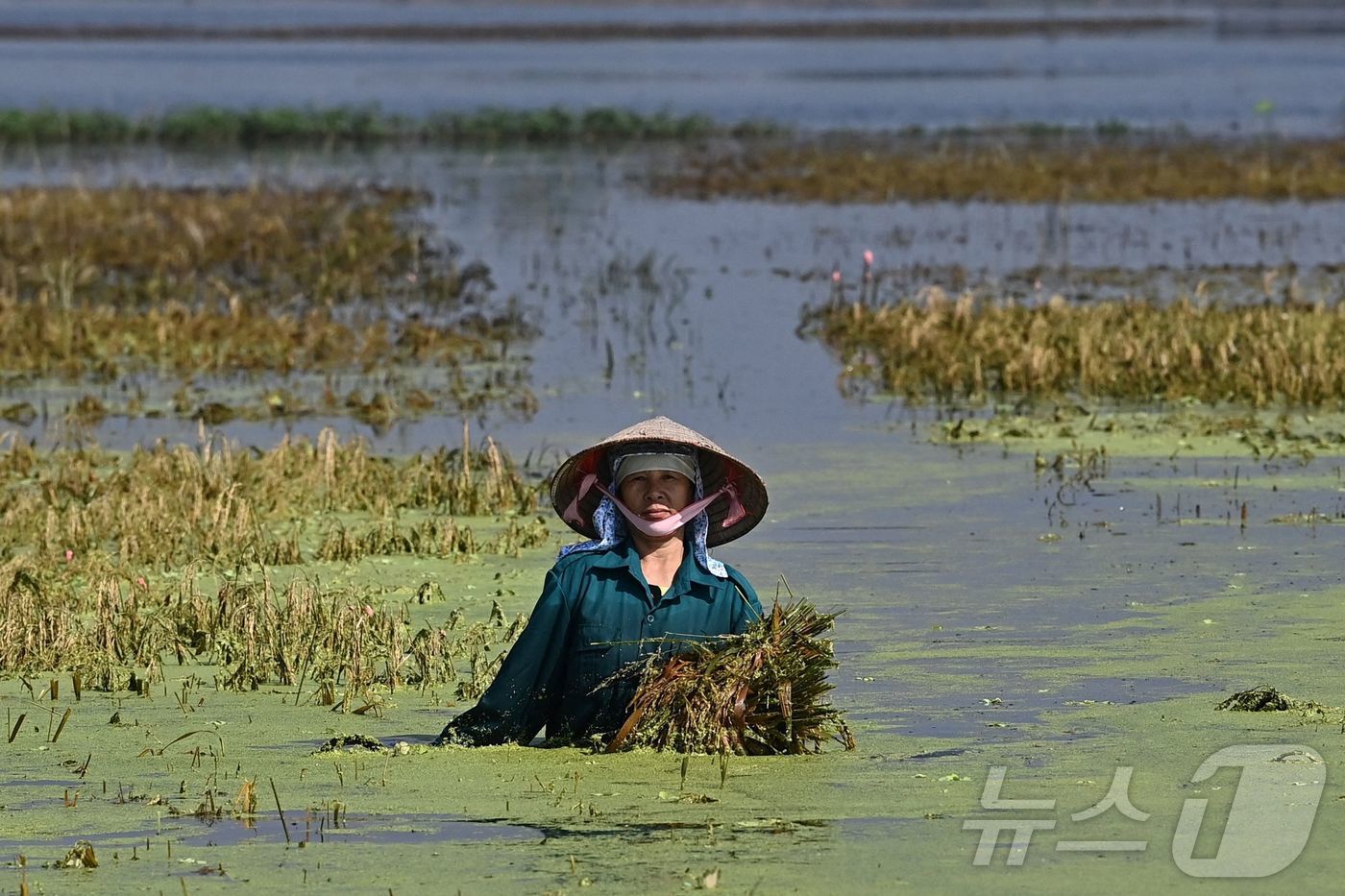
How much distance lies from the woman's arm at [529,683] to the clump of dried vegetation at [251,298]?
8648mm

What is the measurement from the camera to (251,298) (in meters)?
21.8

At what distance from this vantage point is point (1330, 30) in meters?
120

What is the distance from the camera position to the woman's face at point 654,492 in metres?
6.47

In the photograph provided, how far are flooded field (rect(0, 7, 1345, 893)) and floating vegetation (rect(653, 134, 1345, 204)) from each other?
8.64 metres

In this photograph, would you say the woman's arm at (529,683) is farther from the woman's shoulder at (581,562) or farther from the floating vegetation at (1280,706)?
the floating vegetation at (1280,706)

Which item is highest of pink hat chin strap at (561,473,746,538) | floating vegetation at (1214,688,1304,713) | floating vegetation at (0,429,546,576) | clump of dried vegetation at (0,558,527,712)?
pink hat chin strap at (561,473,746,538)

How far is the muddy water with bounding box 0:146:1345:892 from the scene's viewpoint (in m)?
5.63

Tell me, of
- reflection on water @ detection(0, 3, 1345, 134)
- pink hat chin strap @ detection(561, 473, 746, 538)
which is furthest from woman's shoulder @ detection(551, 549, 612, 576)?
reflection on water @ detection(0, 3, 1345, 134)

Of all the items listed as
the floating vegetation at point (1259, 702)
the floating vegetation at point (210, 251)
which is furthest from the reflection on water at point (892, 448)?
the floating vegetation at point (210, 251)

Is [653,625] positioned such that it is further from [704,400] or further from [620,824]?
[704,400]

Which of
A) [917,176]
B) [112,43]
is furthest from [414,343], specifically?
[112,43]

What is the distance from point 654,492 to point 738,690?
580 mm

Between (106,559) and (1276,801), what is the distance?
18.9 feet

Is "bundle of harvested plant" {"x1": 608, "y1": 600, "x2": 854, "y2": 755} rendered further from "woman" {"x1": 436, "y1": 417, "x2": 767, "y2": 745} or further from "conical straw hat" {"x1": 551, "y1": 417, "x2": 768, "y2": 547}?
"conical straw hat" {"x1": 551, "y1": 417, "x2": 768, "y2": 547}
